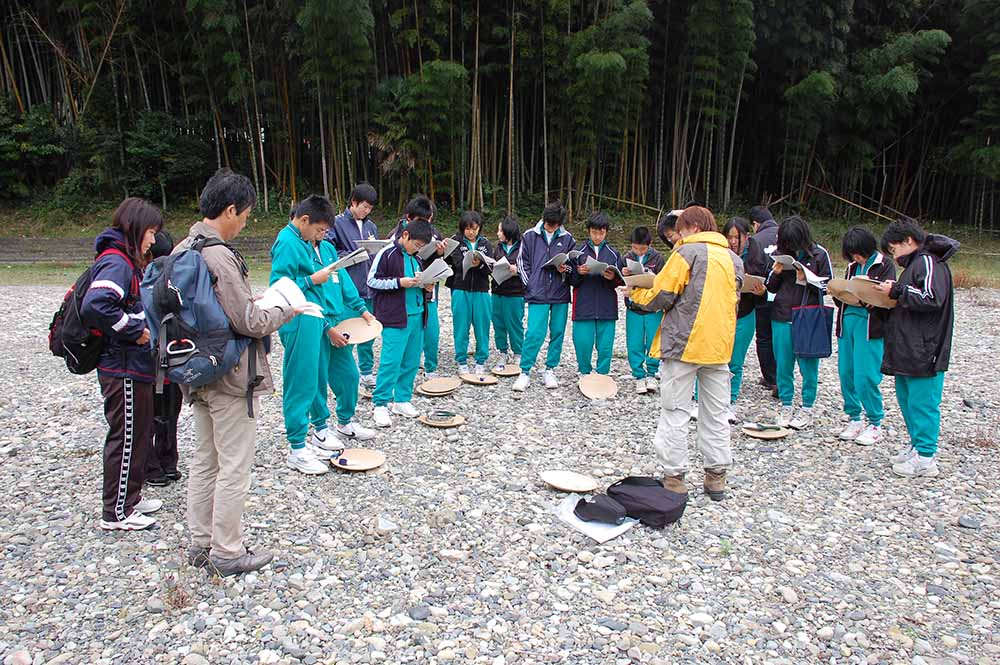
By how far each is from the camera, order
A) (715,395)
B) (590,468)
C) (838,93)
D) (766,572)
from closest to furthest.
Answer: (766,572), (715,395), (590,468), (838,93)

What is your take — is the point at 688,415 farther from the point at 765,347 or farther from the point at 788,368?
the point at 765,347

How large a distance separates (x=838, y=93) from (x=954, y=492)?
16371 millimetres

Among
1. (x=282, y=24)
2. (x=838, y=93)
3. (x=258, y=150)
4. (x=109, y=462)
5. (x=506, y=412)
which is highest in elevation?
(x=282, y=24)

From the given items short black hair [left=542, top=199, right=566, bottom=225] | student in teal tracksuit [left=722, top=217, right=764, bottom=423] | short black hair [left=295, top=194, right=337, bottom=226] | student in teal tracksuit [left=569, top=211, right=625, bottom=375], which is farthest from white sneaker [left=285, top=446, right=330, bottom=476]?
student in teal tracksuit [left=722, top=217, right=764, bottom=423]

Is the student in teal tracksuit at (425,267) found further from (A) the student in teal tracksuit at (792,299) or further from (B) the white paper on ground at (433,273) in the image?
(A) the student in teal tracksuit at (792,299)

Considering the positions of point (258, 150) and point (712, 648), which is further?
point (258, 150)

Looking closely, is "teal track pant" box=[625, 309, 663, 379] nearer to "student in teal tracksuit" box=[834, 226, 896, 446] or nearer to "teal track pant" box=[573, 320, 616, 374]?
"teal track pant" box=[573, 320, 616, 374]

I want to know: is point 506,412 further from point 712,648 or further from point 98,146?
point 98,146

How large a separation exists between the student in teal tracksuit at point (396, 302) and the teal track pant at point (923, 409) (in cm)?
332

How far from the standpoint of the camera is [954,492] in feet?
12.9

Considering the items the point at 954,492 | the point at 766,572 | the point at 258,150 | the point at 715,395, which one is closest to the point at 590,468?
the point at 715,395

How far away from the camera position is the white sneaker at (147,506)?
3.40 m

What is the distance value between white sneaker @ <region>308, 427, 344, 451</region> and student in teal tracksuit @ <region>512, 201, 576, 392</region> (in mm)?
2061

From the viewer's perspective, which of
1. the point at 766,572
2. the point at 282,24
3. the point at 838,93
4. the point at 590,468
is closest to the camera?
the point at 766,572
